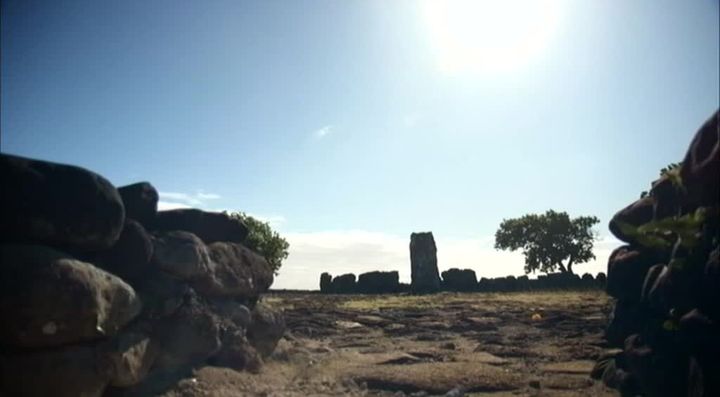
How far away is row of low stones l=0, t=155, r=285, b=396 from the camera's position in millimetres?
4469

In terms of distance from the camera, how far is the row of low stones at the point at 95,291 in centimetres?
447

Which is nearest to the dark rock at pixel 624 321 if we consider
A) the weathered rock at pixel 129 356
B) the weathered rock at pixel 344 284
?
the weathered rock at pixel 129 356

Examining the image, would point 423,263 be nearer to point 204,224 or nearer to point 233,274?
point 233,274

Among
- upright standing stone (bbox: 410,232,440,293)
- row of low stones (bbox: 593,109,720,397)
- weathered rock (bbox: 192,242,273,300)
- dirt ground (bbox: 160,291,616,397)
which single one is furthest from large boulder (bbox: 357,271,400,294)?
row of low stones (bbox: 593,109,720,397)

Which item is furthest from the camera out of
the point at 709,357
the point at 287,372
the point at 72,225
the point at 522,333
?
the point at 522,333

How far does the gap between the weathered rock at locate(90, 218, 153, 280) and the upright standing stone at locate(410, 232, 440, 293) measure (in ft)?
85.9

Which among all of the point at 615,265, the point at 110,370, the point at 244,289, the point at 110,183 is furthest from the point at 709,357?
the point at 244,289

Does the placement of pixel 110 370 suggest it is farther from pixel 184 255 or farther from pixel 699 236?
pixel 699 236

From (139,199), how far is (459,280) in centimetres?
2877

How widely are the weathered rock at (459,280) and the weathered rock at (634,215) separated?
2650 cm

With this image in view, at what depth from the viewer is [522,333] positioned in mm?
12117

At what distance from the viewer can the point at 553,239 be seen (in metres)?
48.3

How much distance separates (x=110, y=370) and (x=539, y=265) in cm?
4914

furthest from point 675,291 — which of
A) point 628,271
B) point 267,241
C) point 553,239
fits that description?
point 553,239
